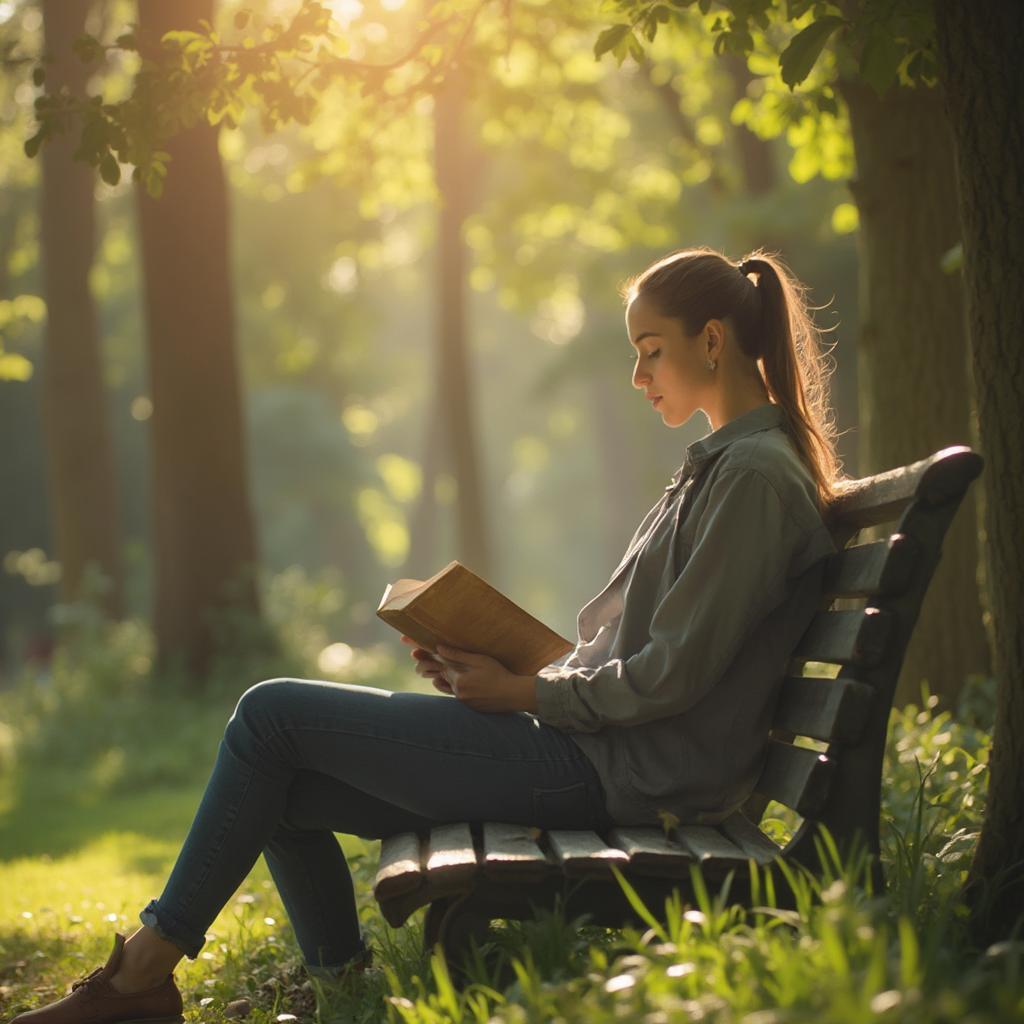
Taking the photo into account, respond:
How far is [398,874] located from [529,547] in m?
59.3

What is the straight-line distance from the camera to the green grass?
2.35 m

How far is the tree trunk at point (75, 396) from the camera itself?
15.9 meters

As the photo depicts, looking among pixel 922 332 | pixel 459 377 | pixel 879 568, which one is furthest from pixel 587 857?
pixel 459 377

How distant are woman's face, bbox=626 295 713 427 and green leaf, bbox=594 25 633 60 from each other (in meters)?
1.14

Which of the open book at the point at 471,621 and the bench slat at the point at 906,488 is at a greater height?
the bench slat at the point at 906,488

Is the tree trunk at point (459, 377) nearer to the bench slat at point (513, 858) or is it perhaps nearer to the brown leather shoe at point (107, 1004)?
the brown leather shoe at point (107, 1004)

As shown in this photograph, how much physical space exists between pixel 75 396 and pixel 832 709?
47.7 ft

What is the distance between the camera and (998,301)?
347 centimetres

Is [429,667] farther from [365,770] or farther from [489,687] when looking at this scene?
[365,770]

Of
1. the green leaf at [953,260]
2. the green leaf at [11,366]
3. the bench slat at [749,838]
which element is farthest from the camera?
the green leaf at [11,366]

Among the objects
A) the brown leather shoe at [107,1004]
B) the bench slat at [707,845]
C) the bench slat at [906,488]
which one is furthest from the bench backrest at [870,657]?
the brown leather shoe at [107,1004]

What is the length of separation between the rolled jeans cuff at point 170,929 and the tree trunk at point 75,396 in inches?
507

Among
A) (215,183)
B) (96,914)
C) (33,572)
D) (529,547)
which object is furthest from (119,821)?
(529,547)

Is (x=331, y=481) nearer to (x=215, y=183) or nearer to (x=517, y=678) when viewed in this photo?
(x=215, y=183)
